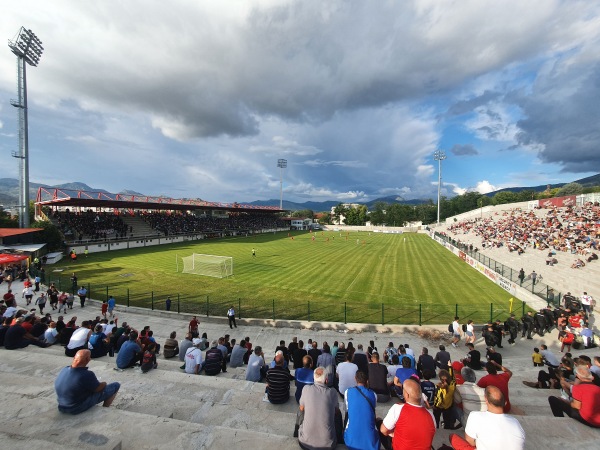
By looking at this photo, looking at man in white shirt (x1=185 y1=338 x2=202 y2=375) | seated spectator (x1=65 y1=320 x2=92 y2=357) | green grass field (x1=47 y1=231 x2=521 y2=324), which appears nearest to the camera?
seated spectator (x1=65 y1=320 x2=92 y2=357)

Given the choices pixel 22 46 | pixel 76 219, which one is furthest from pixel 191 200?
pixel 22 46

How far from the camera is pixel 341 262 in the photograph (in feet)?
116

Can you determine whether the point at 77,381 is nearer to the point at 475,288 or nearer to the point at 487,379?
the point at 487,379

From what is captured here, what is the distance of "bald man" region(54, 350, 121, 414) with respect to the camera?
4234 mm

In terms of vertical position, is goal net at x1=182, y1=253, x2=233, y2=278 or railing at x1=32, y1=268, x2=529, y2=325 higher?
goal net at x1=182, y1=253, x2=233, y2=278

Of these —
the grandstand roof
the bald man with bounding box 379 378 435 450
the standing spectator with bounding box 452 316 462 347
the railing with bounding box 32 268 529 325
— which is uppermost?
the grandstand roof

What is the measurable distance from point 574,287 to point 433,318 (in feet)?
46.5

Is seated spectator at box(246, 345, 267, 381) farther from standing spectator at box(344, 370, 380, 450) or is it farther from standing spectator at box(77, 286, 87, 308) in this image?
standing spectator at box(77, 286, 87, 308)

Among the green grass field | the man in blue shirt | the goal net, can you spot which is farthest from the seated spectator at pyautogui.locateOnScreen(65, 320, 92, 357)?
the goal net

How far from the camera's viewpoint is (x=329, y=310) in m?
17.8

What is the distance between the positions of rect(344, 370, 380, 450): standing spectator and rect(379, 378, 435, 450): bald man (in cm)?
29

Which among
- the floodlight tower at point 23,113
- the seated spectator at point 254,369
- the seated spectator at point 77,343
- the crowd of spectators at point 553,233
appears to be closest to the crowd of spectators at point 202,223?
the floodlight tower at point 23,113

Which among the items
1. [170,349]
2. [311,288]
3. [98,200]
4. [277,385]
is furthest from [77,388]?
[98,200]

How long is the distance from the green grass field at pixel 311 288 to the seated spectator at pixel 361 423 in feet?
39.2
